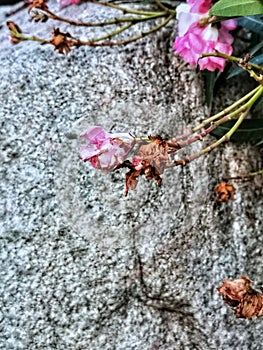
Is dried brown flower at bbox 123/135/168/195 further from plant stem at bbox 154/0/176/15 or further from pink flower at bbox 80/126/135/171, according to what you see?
plant stem at bbox 154/0/176/15

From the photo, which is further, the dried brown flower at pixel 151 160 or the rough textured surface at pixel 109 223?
the rough textured surface at pixel 109 223

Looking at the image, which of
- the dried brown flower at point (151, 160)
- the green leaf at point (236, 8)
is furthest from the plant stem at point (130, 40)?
the dried brown flower at point (151, 160)

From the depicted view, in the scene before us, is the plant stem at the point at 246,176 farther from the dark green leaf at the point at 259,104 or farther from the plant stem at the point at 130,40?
the plant stem at the point at 130,40

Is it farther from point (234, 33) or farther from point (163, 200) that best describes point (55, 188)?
point (234, 33)

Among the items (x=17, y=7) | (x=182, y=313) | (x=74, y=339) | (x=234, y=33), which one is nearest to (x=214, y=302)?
(x=182, y=313)

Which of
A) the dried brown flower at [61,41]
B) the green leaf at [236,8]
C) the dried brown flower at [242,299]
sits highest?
the green leaf at [236,8]

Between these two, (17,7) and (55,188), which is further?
(17,7)

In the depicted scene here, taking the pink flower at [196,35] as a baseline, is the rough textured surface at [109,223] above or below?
below
